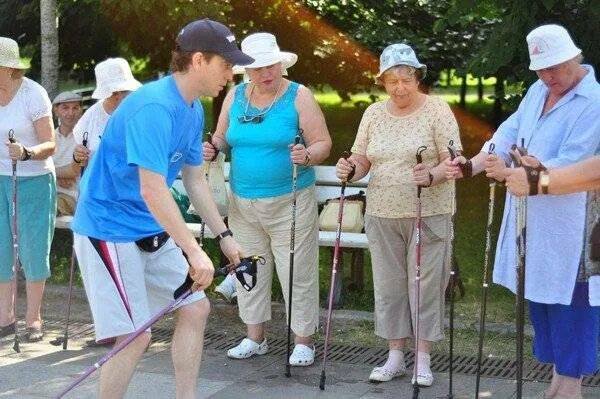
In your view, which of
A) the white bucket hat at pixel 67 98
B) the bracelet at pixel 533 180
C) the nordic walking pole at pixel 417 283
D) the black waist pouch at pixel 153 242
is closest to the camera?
the bracelet at pixel 533 180

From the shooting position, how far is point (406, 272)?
6.35 meters

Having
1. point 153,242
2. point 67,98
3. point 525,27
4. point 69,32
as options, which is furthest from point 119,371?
point 69,32

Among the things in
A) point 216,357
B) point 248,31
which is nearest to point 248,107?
point 216,357

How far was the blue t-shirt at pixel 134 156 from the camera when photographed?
4637 mm

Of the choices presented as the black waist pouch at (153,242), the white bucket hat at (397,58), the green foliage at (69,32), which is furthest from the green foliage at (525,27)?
the green foliage at (69,32)

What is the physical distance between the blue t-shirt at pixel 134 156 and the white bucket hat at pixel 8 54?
2263 mm

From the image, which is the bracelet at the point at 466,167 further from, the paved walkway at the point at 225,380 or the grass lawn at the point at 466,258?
the grass lawn at the point at 466,258

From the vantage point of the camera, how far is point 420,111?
6176 mm

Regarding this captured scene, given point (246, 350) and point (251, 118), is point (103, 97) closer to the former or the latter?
point (251, 118)

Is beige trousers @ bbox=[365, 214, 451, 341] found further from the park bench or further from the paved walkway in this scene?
the park bench

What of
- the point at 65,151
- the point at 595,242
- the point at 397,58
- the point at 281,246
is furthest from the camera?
the point at 65,151

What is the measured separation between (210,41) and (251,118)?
6.22 ft

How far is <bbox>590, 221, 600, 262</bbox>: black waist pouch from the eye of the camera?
206 inches

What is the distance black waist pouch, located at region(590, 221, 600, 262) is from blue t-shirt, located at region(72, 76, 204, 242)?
6.39 feet
